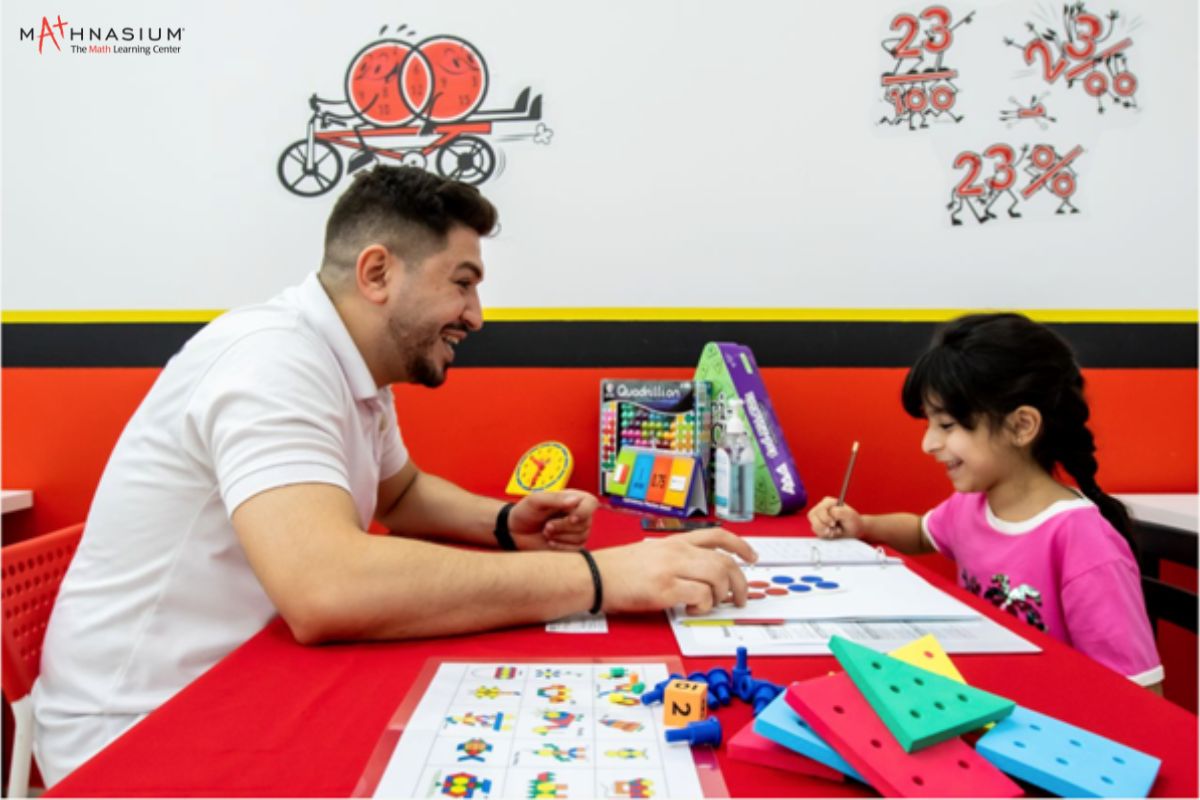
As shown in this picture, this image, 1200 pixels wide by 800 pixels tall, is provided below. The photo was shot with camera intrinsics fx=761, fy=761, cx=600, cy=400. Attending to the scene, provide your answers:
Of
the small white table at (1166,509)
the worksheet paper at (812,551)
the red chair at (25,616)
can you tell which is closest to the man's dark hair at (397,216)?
the red chair at (25,616)

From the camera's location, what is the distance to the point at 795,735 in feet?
1.61

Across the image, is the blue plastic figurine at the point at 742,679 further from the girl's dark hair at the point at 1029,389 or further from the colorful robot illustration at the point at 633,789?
the girl's dark hair at the point at 1029,389

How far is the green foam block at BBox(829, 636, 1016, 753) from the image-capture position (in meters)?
0.47

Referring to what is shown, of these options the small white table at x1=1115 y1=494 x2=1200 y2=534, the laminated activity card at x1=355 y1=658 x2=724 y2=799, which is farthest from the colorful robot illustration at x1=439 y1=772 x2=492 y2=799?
the small white table at x1=1115 y1=494 x2=1200 y2=534

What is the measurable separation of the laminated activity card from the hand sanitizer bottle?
0.81m

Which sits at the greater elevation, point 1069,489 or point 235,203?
point 235,203

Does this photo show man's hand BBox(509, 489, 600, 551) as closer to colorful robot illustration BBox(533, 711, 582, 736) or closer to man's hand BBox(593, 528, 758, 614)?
man's hand BBox(593, 528, 758, 614)

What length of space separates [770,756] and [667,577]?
12.6 inches

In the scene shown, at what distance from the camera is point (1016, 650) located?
28.5 inches

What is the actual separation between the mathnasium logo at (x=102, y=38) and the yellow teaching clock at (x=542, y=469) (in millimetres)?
1293

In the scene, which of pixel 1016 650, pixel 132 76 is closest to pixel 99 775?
pixel 1016 650

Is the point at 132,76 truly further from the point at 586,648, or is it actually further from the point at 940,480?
the point at 940,480

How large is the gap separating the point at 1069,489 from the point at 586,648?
92 cm

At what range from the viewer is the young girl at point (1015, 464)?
3.66 ft
